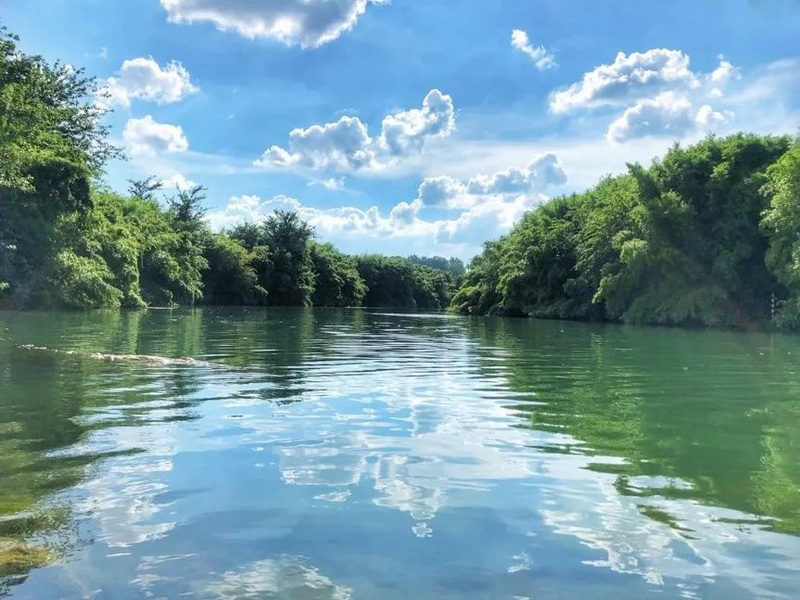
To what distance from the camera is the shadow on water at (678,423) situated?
6543 millimetres

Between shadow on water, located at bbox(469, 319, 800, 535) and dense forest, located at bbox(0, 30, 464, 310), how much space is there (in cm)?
2620

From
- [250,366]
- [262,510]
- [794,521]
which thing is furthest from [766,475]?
[250,366]

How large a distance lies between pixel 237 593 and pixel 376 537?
122cm

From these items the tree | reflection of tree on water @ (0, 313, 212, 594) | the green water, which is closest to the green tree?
the green water

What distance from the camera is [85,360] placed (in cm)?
1602

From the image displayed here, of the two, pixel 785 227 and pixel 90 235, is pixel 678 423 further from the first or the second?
pixel 90 235

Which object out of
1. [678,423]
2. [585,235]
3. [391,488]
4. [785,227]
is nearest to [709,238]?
[785,227]

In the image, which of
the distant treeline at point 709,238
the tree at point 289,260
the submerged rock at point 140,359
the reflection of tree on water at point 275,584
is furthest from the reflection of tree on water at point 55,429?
the tree at point 289,260

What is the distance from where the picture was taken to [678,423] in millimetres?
9859

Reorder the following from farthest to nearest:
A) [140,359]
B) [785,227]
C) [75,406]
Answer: [785,227] < [140,359] < [75,406]

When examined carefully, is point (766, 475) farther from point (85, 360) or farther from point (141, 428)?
point (85, 360)

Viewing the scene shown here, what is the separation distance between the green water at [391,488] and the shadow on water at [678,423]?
0.05 meters

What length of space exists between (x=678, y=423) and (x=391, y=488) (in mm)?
5123

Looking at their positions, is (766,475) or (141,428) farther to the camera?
(141,428)
